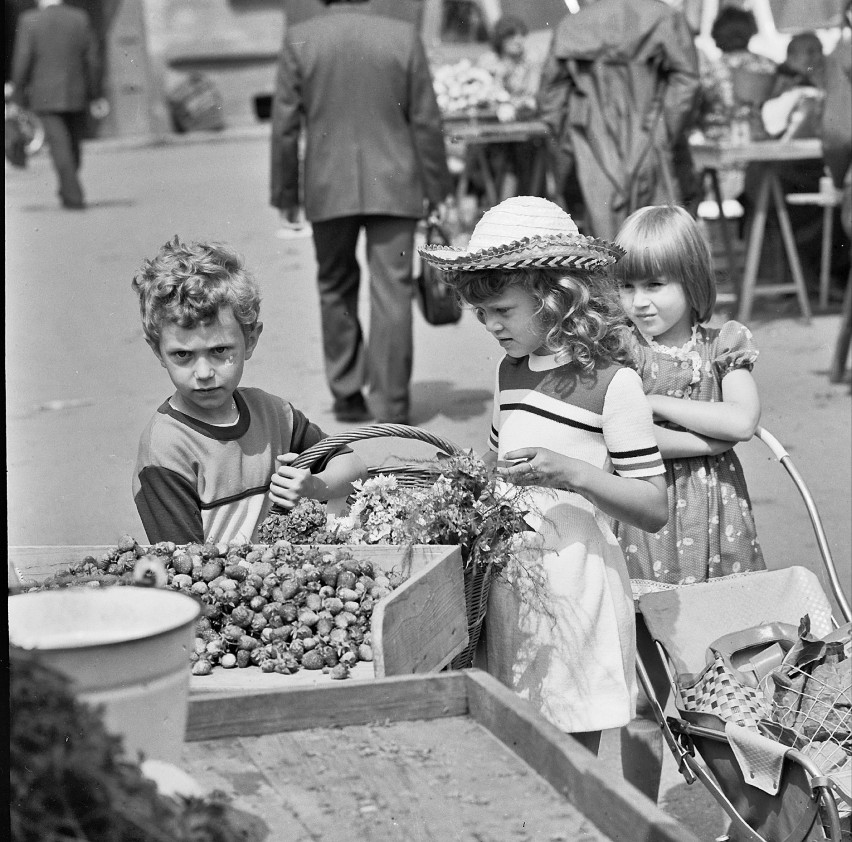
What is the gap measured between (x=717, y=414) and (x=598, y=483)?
58cm

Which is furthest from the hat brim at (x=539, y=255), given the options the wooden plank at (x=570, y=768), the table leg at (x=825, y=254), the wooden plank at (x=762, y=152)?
the table leg at (x=825, y=254)

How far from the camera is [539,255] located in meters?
2.06

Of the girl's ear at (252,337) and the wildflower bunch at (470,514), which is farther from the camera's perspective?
the girl's ear at (252,337)

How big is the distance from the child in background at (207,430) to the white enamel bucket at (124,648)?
933 mm

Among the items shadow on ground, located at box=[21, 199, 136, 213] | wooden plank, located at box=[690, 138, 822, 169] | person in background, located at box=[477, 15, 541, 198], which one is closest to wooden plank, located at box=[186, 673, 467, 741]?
wooden plank, located at box=[690, 138, 822, 169]

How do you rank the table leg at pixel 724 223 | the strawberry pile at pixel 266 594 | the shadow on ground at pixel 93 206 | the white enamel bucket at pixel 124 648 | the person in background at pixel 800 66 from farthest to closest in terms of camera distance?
the shadow on ground at pixel 93 206, the person in background at pixel 800 66, the table leg at pixel 724 223, the strawberry pile at pixel 266 594, the white enamel bucket at pixel 124 648

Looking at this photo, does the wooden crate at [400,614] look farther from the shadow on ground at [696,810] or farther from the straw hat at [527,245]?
the shadow on ground at [696,810]

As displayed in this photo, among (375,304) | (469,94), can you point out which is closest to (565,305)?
(375,304)

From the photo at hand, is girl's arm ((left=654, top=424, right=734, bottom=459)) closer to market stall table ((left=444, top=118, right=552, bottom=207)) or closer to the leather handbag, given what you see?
the leather handbag

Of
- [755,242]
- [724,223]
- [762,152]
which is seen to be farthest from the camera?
[724,223]

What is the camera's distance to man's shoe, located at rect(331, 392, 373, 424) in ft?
18.1

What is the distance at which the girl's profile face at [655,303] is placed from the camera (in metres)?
2.55

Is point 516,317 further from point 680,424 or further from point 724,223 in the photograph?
point 724,223

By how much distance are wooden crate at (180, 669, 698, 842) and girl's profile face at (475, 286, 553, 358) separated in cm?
82
